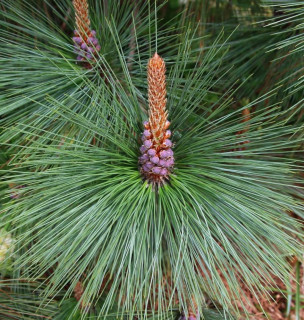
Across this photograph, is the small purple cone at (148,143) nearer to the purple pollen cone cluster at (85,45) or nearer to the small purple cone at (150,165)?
the small purple cone at (150,165)

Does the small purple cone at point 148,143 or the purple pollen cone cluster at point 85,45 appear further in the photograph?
the purple pollen cone cluster at point 85,45

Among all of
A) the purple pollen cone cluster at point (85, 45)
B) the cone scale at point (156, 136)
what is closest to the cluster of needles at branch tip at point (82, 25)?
the purple pollen cone cluster at point (85, 45)

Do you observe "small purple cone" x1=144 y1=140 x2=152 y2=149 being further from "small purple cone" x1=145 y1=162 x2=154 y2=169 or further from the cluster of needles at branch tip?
the cluster of needles at branch tip

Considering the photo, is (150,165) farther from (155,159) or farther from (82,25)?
(82,25)

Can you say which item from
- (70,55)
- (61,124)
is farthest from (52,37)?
(61,124)

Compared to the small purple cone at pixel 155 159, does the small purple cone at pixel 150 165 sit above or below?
below

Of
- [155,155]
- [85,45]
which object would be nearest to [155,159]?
[155,155]

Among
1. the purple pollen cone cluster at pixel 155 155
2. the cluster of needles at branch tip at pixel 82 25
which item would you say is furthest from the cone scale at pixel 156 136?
the cluster of needles at branch tip at pixel 82 25

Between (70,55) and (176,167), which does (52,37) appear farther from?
(176,167)
